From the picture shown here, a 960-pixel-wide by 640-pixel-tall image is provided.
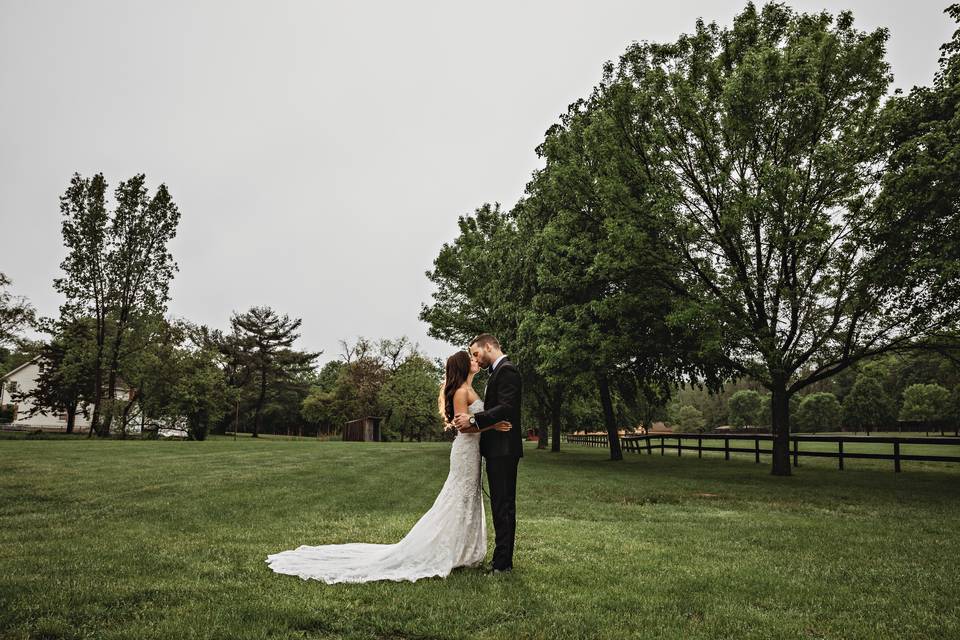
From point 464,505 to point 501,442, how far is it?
0.84 metres

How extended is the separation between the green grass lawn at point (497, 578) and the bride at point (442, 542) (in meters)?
0.25

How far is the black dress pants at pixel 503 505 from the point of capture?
5906 mm

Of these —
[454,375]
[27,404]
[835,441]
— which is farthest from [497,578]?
[27,404]

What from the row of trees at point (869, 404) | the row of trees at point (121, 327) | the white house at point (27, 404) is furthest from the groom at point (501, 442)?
the white house at point (27, 404)

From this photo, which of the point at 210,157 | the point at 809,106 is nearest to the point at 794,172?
the point at 809,106

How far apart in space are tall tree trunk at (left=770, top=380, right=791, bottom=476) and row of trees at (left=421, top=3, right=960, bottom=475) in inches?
2.7

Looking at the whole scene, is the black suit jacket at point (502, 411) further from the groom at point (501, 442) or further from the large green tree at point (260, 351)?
the large green tree at point (260, 351)

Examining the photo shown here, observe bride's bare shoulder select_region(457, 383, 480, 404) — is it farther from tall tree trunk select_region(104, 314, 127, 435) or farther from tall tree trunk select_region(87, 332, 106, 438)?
tall tree trunk select_region(87, 332, 106, 438)

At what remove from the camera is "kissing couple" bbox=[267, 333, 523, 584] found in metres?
5.82

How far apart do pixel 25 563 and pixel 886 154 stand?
23311mm

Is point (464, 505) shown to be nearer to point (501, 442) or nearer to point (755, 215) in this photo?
point (501, 442)

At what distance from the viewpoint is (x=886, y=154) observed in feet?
58.2

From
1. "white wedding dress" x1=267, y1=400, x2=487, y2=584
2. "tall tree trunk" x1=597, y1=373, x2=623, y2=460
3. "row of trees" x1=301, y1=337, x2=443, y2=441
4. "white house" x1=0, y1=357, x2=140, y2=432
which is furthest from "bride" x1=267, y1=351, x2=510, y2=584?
"white house" x1=0, y1=357, x2=140, y2=432

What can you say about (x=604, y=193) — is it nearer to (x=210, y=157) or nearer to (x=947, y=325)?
(x=947, y=325)
